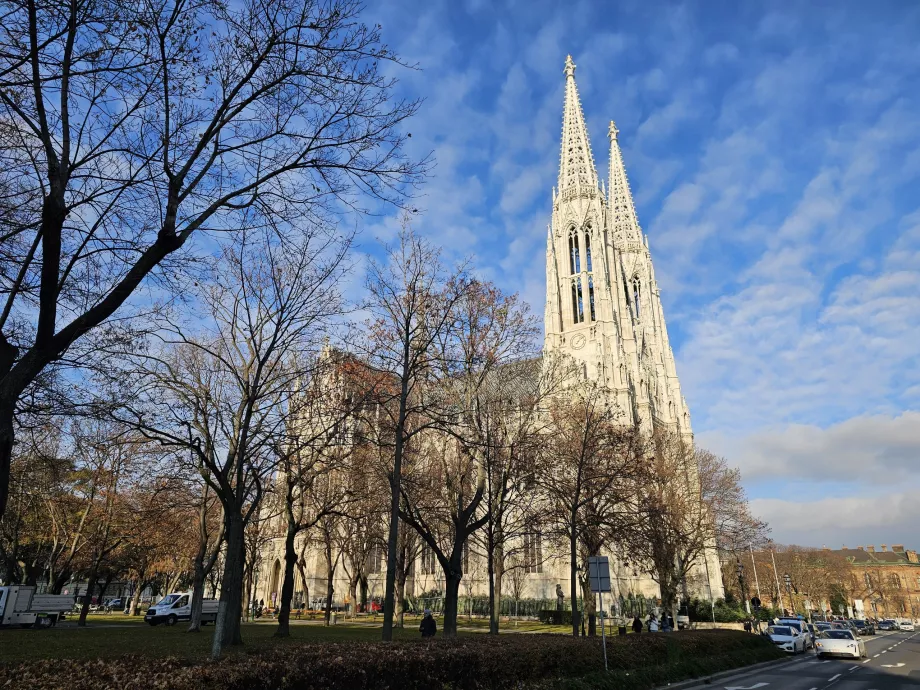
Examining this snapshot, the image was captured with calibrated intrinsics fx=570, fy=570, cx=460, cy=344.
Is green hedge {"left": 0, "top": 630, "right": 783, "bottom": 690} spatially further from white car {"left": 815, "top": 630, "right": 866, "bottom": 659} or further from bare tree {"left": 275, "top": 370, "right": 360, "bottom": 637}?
white car {"left": 815, "top": 630, "right": 866, "bottom": 659}

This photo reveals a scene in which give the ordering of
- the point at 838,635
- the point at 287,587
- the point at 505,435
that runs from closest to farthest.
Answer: the point at 505,435
the point at 287,587
the point at 838,635

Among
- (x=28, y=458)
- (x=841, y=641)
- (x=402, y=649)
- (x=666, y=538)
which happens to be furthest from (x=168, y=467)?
(x=841, y=641)

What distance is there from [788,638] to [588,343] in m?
34.0

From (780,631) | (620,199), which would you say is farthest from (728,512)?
(620,199)

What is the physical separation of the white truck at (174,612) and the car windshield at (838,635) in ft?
102

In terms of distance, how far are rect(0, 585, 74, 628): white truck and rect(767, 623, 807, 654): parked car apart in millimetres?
35162

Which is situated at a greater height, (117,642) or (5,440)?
(5,440)

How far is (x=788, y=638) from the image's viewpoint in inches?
1145

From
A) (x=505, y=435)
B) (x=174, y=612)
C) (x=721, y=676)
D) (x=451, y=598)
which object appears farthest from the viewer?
(x=174, y=612)

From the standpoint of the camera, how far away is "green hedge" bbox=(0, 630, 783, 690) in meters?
7.09

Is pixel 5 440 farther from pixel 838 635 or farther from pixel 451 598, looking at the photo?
pixel 838 635

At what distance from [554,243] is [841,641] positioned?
48.5m

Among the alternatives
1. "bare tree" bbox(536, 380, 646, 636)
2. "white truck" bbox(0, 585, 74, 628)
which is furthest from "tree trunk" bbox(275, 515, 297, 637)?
"white truck" bbox(0, 585, 74, 628)

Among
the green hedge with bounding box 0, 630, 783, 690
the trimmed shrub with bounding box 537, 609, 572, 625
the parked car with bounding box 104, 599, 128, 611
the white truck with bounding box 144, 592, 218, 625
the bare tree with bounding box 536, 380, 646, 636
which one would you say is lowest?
the parked car with bounding box 104, 599, 128, 611
